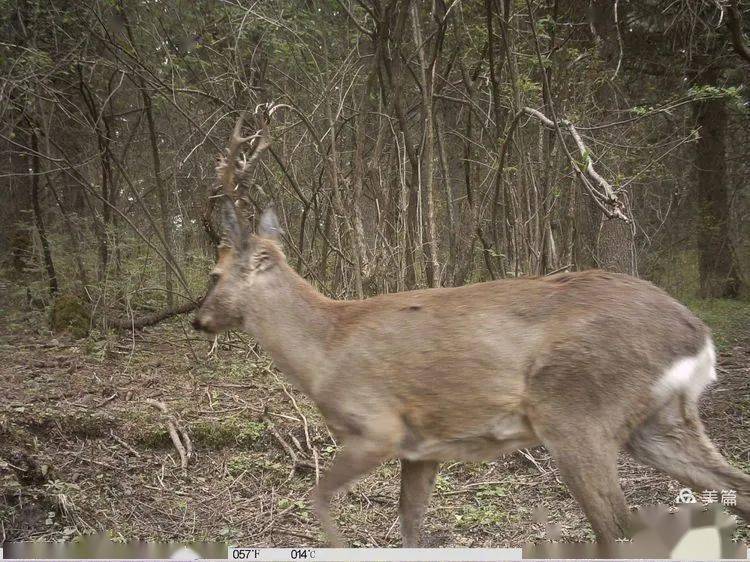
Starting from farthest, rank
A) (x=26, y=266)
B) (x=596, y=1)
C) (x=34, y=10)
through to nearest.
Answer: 1. (x=26, y=266)
2. (x=596, y=1)
3. (x=34, y=10)

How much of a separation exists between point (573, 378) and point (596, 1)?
776 centimetres

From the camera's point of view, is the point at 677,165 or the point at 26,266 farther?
the point at 677,165

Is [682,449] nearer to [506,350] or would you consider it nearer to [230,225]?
[506,350]

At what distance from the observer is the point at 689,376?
4.08m

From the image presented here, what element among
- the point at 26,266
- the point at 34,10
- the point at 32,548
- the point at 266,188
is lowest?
the point at 32,548

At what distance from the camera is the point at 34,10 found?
921cm

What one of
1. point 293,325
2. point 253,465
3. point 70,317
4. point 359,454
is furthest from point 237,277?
point 70,317

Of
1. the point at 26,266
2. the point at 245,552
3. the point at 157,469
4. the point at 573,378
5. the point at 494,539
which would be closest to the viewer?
the point at 573,378

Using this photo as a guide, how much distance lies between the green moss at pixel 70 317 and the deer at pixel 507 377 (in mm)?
6769

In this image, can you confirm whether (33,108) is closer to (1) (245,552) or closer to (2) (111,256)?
(2) (111,256)

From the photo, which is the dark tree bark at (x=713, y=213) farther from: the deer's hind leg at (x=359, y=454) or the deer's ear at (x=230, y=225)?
the deer's hind leg at (x=359, y=454)

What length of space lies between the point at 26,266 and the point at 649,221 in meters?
13.3

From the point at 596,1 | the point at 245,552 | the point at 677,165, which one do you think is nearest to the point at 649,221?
the point at 677,165

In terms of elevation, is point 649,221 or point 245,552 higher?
point 649,221
